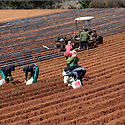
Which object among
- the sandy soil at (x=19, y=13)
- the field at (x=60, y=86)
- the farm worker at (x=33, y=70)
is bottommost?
the sandy soil at (x=19, y=13)

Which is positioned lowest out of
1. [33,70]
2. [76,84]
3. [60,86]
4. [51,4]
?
[51,4]

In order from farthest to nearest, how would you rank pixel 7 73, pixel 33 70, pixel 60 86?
pixel 7 73
pixel 33 70
pixel 60 86

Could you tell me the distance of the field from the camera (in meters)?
7.88

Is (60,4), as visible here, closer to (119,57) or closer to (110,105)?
(119,57)

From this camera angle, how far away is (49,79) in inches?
447

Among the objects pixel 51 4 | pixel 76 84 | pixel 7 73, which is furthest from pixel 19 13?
pixel 76 84

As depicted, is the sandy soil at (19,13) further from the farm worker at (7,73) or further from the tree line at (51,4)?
the farm worker at (7,73)

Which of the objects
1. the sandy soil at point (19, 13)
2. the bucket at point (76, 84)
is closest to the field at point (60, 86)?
the bucket at point (76, 84)

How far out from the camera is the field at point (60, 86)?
788 cm

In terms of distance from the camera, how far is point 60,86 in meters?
10.3

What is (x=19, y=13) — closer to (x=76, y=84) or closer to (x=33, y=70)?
(x=33, y=70)

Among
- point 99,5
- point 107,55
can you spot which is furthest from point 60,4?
point 107,55

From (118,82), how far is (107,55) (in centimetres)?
452

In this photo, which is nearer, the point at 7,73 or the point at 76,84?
the point at 76,84
